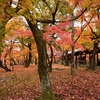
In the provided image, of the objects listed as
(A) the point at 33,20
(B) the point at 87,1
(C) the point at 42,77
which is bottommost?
(C) the point at 42,77

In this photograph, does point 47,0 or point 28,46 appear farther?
point 28,46

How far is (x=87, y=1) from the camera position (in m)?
9.13

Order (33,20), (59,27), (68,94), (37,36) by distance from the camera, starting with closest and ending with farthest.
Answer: (33,20)
(37,36)
(68,94)
(59,27)

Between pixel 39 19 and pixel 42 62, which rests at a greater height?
pixel 39 19

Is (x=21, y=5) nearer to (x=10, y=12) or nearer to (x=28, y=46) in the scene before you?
(x=10, y=12)

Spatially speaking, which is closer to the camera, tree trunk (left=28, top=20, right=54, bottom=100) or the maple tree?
the maple tree

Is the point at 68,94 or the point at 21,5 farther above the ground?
the point at 21,5

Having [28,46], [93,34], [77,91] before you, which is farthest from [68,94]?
[28,46]

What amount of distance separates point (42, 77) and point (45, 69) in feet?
1.27

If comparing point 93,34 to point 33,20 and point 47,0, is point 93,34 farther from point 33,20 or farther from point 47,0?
point 33,20

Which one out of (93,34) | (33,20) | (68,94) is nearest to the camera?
(33,20)

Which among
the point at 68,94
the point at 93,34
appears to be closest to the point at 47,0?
the point at 68,94

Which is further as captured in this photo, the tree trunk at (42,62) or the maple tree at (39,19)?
the tree trunk at (42,62)

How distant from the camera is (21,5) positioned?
6652 millimetres
